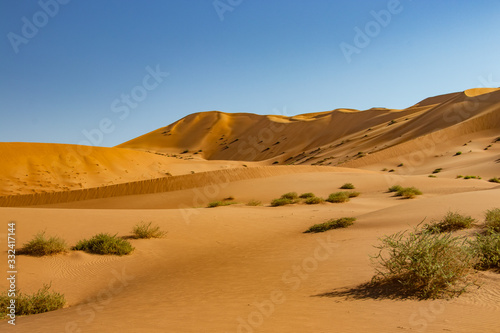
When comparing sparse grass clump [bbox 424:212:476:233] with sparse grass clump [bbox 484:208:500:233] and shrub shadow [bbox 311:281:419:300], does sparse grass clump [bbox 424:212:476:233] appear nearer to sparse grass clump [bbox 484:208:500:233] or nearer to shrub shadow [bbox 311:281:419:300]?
sparse grass clump [bbox 484:208:500:233]

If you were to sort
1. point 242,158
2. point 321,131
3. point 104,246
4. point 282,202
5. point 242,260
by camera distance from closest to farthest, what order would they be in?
point 242,260 < point 104,246 < point 282,202 < point 321,131 < point 242,158

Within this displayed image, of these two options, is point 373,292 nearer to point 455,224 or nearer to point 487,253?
point 487,253

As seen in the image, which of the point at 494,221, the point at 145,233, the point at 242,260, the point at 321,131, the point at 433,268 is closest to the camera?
the point at 433,268

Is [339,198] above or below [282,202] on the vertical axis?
above

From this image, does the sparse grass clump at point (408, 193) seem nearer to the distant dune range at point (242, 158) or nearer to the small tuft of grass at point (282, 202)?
the small tuft of grass at point (282, 202)

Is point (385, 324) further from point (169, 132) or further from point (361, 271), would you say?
point (169, 132)

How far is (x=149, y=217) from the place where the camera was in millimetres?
13023

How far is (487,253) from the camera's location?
5.39 metres

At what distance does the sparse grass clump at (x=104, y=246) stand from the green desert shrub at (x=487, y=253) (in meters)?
7.12

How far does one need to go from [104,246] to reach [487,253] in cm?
757

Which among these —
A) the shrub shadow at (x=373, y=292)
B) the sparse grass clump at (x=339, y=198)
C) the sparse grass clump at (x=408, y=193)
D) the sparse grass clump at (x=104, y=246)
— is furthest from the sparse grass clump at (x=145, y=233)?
the sparse grass clump at (x=408, y=193)

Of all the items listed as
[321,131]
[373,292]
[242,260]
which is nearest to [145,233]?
[242,260]

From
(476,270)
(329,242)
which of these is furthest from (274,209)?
(476,270)

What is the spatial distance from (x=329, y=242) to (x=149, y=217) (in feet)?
22.7
